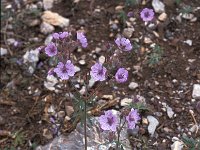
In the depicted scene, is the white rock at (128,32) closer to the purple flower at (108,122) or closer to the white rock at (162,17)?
the white rock at (162,17)

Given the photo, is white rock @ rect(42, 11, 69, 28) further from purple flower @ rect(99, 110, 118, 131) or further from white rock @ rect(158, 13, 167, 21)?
purple flower @ rect(99, 110, 118, 131)

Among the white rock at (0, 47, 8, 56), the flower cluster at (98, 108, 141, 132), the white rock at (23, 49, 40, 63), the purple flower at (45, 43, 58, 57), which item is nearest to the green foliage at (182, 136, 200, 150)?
the flower cluster at (98, 108, 141, 132)

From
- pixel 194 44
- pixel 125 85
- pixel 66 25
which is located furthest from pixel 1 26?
pixel 194 44

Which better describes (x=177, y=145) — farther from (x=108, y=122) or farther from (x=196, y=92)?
(x=108, y=122)

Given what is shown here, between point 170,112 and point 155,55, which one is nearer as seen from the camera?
point 170,112

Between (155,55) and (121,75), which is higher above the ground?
(121,75)

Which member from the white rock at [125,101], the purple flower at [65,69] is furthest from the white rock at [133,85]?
the purple flower at [65,69]

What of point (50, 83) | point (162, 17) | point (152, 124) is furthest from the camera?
point (162, 17)

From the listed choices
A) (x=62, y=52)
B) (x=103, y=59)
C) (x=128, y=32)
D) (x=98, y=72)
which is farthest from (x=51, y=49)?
(x=128, y=32)
